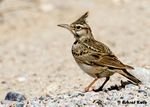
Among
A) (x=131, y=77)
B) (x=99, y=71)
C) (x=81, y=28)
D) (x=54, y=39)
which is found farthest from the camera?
(x=54, y=39)

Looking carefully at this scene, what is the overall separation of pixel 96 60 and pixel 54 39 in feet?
24.2

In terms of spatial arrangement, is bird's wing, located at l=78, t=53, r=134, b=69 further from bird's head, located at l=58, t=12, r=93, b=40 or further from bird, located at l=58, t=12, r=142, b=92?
bird's head, located at l=58, t=12, r=93, b=40

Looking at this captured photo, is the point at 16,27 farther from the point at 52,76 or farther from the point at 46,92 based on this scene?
the point at 46,92

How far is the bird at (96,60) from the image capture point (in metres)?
9.62

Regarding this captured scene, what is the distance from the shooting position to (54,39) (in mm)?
17219

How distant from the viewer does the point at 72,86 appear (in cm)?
1191

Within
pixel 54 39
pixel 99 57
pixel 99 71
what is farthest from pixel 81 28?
pixel 54 39

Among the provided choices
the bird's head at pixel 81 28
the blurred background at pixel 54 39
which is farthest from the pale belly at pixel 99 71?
the blurred background at pixel 54 39

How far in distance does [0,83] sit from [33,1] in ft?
23.8

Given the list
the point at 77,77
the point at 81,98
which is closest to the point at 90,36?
the point at 81,98

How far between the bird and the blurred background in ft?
4.41

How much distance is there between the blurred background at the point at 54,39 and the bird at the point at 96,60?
→ 4.41ft

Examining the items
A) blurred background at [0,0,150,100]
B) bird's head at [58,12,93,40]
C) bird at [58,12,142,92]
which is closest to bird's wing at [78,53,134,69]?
bird at [58,12,142,92]

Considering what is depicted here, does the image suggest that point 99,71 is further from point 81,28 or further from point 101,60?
point 81,28
